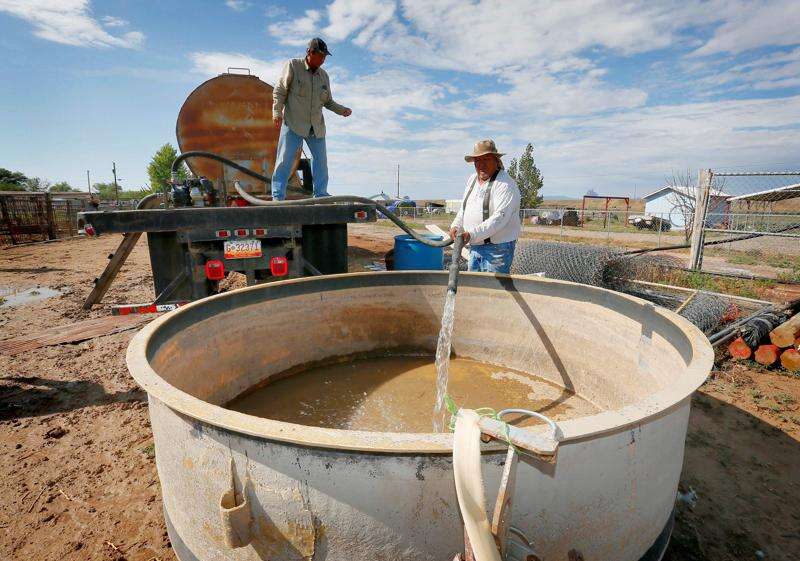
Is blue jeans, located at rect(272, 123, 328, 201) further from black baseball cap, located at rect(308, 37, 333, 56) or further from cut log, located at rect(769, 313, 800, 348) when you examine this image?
cut log, located at rect(769, 313, 800, 348)

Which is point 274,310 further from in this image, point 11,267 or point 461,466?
point 11,267

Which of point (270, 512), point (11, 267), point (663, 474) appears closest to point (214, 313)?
point (270, 512)

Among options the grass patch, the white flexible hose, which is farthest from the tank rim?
the grass patch

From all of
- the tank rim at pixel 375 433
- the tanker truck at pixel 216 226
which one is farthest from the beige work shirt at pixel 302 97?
the tank rim at pixel 375 433

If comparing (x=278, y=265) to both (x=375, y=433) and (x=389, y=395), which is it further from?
(x=375, y=433)

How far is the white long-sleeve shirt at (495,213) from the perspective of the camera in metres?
3.84

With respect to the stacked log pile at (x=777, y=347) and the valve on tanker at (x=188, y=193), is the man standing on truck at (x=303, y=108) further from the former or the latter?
the stacked log pile at (x=777, y=347)

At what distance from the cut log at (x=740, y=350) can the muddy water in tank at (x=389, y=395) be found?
2.24m

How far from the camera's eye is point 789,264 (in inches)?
436

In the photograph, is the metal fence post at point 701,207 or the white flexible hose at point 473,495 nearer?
the white flexible hose at point 473,495

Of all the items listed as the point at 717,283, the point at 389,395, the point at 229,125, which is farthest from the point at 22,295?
the point at 717,283

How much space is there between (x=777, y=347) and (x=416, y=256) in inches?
166

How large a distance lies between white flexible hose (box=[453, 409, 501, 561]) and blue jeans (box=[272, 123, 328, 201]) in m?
4.14

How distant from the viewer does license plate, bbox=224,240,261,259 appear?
388 centimetres
